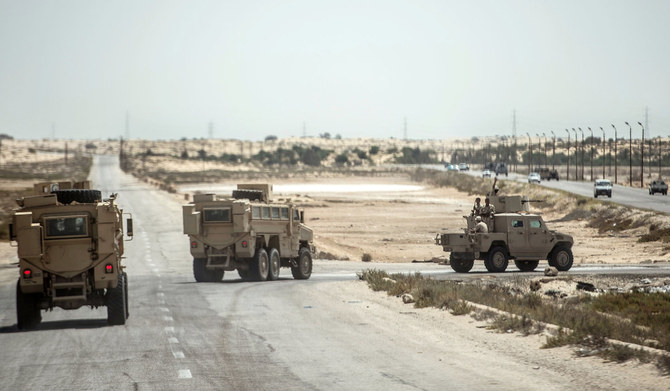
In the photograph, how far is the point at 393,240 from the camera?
60531mm

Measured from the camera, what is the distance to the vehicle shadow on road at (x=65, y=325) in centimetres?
2147

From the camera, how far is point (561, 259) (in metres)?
38.4

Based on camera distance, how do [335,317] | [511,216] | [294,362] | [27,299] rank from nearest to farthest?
[294,362], [27,299], [335,317], [511,216]

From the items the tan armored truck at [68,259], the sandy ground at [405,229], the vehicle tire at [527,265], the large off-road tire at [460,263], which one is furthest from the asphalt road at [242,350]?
the sandy ground at [405,229]

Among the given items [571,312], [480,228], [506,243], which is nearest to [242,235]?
[480,228]

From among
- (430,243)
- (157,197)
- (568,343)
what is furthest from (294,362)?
(157,197)

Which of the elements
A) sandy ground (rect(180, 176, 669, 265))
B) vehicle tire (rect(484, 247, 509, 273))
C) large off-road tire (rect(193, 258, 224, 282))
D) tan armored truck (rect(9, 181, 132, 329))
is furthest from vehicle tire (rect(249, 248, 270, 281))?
sandy ground (rect(180, 176, 669, 265))

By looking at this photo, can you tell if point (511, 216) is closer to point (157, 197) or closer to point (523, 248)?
point (523, 248)

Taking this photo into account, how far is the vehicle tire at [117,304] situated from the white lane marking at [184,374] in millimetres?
6103

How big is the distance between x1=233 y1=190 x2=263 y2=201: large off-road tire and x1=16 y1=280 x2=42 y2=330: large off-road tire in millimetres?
13758

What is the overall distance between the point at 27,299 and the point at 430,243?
127ft

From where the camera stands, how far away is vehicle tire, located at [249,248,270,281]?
33.1 m

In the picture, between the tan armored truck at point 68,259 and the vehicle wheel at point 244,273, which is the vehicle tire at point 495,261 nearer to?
the vehicle wheel at point 244,273

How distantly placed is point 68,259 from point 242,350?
521 centimetres
